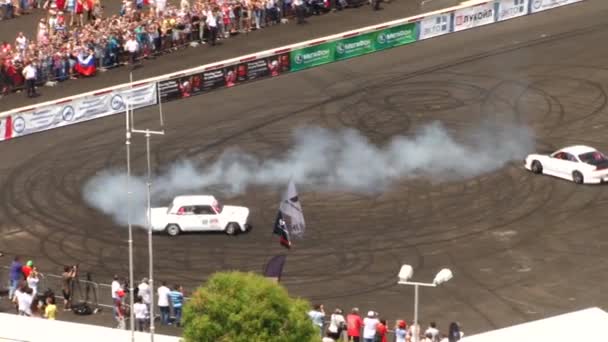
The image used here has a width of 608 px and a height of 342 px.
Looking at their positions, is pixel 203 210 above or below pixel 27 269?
above

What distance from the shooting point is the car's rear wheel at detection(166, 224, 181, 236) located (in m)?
49.2

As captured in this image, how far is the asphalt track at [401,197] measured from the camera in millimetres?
45469

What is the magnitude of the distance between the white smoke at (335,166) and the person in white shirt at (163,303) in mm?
8524

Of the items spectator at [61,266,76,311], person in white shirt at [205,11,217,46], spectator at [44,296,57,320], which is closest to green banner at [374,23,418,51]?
person in white shirt at [205,11,217,46]

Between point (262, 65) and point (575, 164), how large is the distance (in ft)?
51.7

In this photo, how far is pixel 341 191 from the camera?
51969 mm

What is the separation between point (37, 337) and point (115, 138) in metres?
20.4

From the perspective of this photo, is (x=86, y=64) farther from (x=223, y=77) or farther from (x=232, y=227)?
(x=232, y=227)

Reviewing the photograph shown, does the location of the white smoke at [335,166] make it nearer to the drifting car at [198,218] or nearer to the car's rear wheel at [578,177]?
the drifting car at [198,218]

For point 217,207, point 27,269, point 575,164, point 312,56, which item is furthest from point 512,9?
point 27,269

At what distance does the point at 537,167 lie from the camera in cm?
5278

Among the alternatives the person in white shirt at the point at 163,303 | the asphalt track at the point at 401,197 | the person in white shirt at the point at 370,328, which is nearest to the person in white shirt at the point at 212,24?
the asphalt track at the point at 401,197

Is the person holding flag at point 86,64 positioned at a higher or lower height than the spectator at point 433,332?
higher

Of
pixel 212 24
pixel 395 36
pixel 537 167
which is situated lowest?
pixel 537 167
